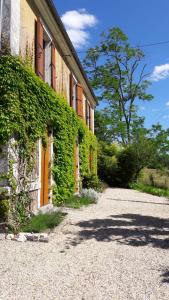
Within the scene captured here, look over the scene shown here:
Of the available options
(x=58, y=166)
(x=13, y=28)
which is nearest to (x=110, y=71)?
(x=58, y=166)

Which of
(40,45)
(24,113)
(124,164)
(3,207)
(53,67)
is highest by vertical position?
(40,45)

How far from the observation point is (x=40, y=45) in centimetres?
908

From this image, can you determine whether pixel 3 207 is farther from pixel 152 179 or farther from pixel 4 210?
pixel 152 179

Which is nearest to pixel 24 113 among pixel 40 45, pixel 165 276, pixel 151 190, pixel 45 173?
pixel 40 45

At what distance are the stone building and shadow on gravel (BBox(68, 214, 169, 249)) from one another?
1.71 meters

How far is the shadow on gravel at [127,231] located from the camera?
6.59 m

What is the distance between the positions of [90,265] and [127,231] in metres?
2.53

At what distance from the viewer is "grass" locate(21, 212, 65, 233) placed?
6.80 m

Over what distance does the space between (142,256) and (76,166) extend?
9.38m

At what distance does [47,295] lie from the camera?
3938 mm

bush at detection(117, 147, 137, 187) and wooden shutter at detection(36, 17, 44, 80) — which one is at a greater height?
wooden shutter at detection(36, 17, 44, 80)

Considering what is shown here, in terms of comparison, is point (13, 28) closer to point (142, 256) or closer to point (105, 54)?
point (142, 256)

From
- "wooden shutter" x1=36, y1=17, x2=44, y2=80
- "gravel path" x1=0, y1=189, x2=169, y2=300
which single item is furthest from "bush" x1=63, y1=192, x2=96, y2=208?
"wooden shutter" x1=36, y1=17, x2=44, y2=80

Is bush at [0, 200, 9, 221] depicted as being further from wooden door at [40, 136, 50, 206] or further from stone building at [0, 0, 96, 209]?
wooden door at [40, 136, 50, 206]
